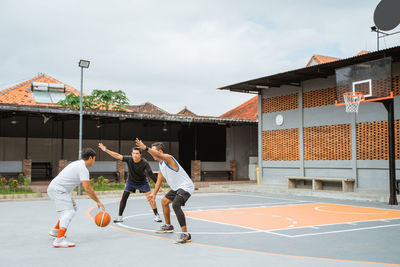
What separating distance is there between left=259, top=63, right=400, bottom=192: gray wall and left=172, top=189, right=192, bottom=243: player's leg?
13.0 metres

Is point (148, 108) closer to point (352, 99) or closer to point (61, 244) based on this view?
point (352, 99)

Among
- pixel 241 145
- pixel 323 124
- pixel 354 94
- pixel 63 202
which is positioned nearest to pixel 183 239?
pixel 63 202

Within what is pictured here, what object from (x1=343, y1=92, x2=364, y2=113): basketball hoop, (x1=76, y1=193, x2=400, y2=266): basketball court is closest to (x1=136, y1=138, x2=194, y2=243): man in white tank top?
(x1=76, y1=193, x2=400, y2=266): basketball court

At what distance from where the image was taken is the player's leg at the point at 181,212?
7.89m

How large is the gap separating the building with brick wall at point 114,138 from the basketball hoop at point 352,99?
1063cm

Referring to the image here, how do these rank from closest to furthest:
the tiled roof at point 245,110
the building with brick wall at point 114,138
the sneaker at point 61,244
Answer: the sneaker at point 61,244 < the building with brick wall at point 114,138 < the tiled roof at point 245,110

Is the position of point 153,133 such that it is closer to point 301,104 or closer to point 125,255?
point 301,104

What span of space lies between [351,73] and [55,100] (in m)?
26.6

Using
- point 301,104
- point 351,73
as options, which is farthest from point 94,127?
point 351,73

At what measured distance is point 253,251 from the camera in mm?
7332

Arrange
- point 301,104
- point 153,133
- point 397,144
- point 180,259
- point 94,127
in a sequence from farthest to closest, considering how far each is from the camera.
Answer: point 153,133 < point 94,127 < point 301,104 < point 397,144 < point 180,259

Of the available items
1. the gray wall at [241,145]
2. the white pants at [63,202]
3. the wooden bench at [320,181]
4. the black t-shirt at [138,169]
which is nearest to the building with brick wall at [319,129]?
the wooden bench at [320,181]

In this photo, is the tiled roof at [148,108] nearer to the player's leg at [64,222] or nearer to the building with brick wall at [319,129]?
the building with brick wall at [319,129]

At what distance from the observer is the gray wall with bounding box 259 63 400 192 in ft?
62.4
